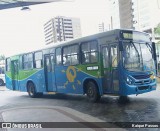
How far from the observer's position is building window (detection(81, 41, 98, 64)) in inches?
496

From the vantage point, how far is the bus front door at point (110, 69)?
11562 mm

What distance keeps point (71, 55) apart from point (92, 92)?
2461 mm

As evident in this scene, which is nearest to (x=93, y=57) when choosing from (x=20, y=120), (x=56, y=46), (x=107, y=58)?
(x=107, y=58)

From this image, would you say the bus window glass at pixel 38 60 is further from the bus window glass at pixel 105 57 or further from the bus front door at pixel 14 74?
the bus window glass at pixel 105 57

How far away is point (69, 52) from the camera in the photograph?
14391mm

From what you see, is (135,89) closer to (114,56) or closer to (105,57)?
(114,56)

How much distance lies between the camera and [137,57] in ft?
38.4

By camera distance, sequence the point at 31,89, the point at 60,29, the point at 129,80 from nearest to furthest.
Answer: the point at 129,80, the point at 31,89, the point at 60,29

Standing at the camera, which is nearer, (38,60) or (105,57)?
(105,57)

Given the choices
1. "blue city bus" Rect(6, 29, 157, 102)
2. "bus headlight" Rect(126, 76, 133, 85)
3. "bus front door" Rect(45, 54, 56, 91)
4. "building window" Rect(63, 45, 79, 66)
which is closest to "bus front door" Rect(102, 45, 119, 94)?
"blue city bus" Rect(6, 29, 157, 102)

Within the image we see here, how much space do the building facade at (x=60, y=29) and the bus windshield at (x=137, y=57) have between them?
10894 centimetres

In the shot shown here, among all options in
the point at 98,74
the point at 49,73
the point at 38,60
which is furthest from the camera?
the point at 38,60

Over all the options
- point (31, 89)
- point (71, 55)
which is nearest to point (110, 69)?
point (71, 55)

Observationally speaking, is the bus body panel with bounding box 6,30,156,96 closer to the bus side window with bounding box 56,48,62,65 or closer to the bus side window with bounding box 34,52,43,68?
the bus side window with bounding box 56,48,62,65
